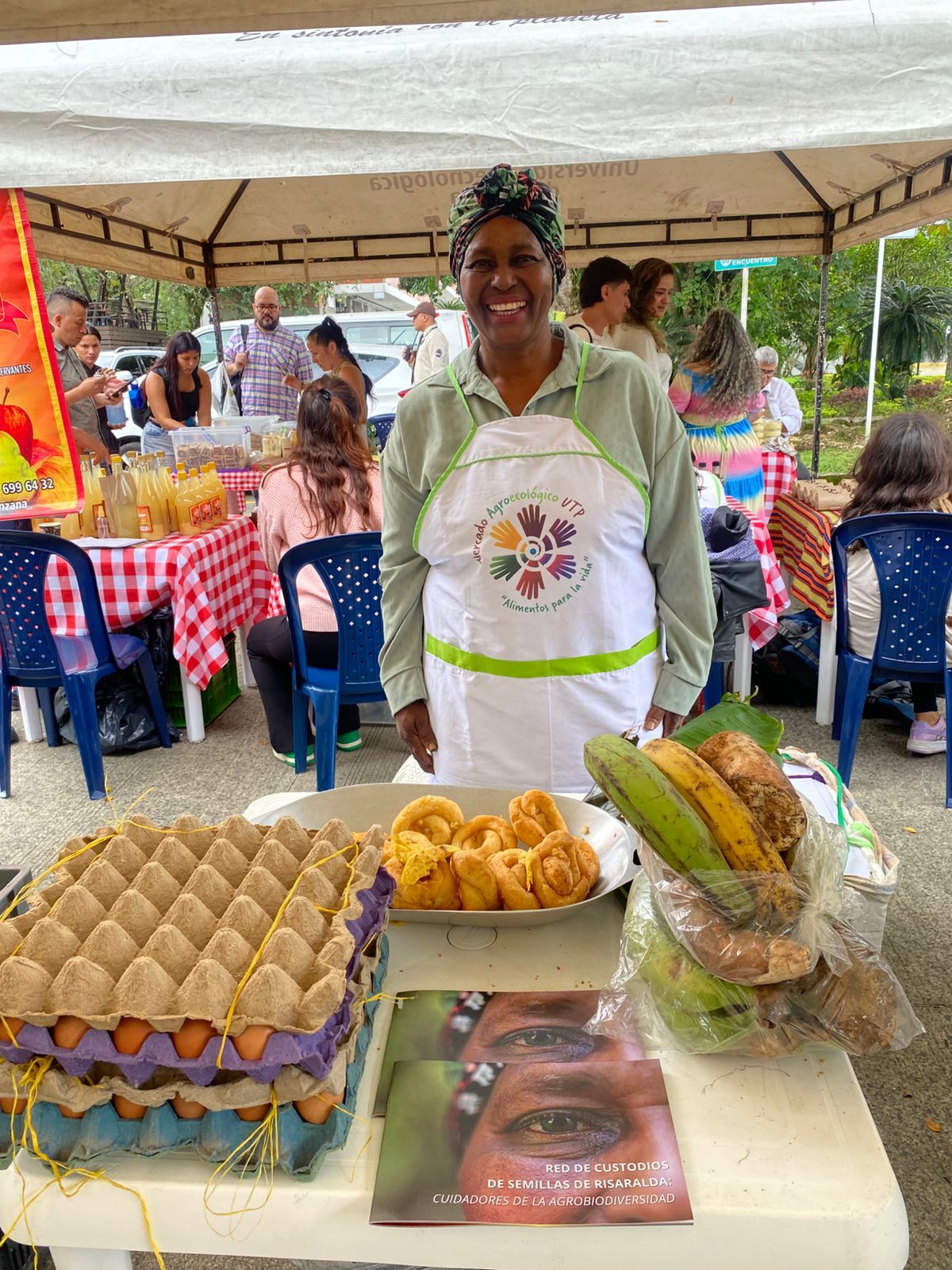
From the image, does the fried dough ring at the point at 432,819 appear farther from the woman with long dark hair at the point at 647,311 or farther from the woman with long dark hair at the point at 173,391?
the woman with long dark hair at the point at 173,391

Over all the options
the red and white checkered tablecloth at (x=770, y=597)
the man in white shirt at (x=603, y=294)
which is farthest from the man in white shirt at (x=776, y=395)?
the red and white checkered tablecloth at (x=770, y=597)

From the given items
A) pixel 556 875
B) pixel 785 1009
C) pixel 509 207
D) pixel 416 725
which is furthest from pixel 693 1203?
pixel 509 207

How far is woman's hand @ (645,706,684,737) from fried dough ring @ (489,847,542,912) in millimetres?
795

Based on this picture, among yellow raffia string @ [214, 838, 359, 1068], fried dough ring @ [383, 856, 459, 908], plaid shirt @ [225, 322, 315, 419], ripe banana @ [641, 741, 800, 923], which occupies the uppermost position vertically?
plaid shirt @ [225, 322, 315, 419]

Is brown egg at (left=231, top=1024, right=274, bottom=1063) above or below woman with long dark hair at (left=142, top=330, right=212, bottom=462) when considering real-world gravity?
below

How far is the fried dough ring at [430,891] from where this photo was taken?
1347mm

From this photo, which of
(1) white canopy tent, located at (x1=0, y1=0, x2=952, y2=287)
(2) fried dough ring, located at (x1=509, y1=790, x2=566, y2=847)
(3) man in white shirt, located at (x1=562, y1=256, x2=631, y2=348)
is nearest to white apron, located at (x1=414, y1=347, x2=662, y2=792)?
(2) fried dough ring, located at (x1=509, y1=790, x2=566, y2=847)

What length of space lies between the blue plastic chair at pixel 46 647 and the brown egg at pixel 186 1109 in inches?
133

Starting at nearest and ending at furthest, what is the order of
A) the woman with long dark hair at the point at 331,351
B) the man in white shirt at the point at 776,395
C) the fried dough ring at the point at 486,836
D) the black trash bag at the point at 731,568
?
the fried dough ring at the point at 486,836 → the black trash bag at the point at 731,568 → the woman with long dark hair at the point at 331,351 → the man in white shirt at the point at 776,395

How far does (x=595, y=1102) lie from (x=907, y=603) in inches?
129

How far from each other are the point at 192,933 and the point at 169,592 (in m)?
3.56

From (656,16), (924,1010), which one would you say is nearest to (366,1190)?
(924,1010)

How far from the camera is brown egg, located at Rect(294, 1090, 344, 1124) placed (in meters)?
0.97

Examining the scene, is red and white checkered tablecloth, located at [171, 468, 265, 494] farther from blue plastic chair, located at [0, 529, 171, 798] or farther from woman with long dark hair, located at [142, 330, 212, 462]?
blue plastic chair, located at [0, 529, 171, 798]
